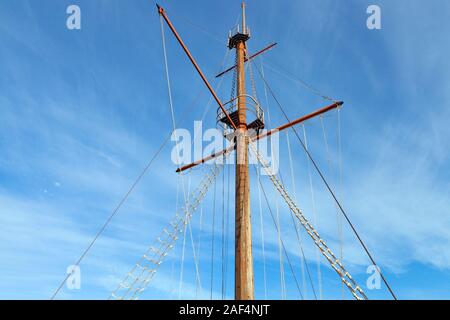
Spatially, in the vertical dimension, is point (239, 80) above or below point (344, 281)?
above

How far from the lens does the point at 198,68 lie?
10531 millimetres

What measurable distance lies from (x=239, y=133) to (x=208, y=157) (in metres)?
2.87

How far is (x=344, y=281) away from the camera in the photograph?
1034 centimetres

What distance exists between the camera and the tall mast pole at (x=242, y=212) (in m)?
9.29

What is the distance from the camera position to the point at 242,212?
10.6 m

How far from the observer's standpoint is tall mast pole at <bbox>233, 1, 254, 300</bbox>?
9.29 metres

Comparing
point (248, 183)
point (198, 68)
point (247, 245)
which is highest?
point (198, 68)
